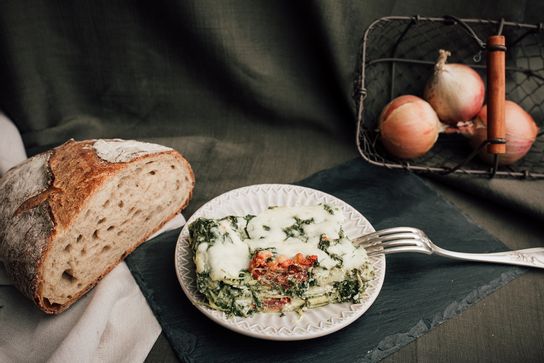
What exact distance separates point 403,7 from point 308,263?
1.64 m

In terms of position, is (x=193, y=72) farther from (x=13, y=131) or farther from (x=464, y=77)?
(x=464, y=77)

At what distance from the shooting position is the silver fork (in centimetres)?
189

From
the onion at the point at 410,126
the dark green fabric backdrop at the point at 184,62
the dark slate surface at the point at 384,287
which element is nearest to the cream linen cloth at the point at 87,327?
the dark slate surface at the point at 384,287

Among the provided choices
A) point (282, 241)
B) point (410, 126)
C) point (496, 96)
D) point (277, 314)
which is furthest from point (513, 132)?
point (277, 314)

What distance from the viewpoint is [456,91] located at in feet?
7.98

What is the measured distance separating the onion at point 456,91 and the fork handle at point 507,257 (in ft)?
2.42

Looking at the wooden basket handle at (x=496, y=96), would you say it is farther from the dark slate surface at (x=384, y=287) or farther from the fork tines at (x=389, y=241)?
the fork tines at (x=389, y=241)

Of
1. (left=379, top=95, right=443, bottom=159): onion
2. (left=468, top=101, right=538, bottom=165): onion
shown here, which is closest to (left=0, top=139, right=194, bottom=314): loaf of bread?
(left=379, top=95, right=443, bottom=159): onion

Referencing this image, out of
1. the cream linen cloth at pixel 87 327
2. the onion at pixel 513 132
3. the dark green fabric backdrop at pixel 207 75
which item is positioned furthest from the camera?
the dark green fabric backdrop at pixel 207 75

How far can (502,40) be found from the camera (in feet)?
7.15

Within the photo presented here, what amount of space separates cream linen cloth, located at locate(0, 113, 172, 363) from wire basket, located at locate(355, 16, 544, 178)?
1.33 m

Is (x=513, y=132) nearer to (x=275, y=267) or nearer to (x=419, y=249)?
(x=419, y=249)

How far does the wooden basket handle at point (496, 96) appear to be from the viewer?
217 centimetres

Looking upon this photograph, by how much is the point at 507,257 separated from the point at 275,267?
961 mm
